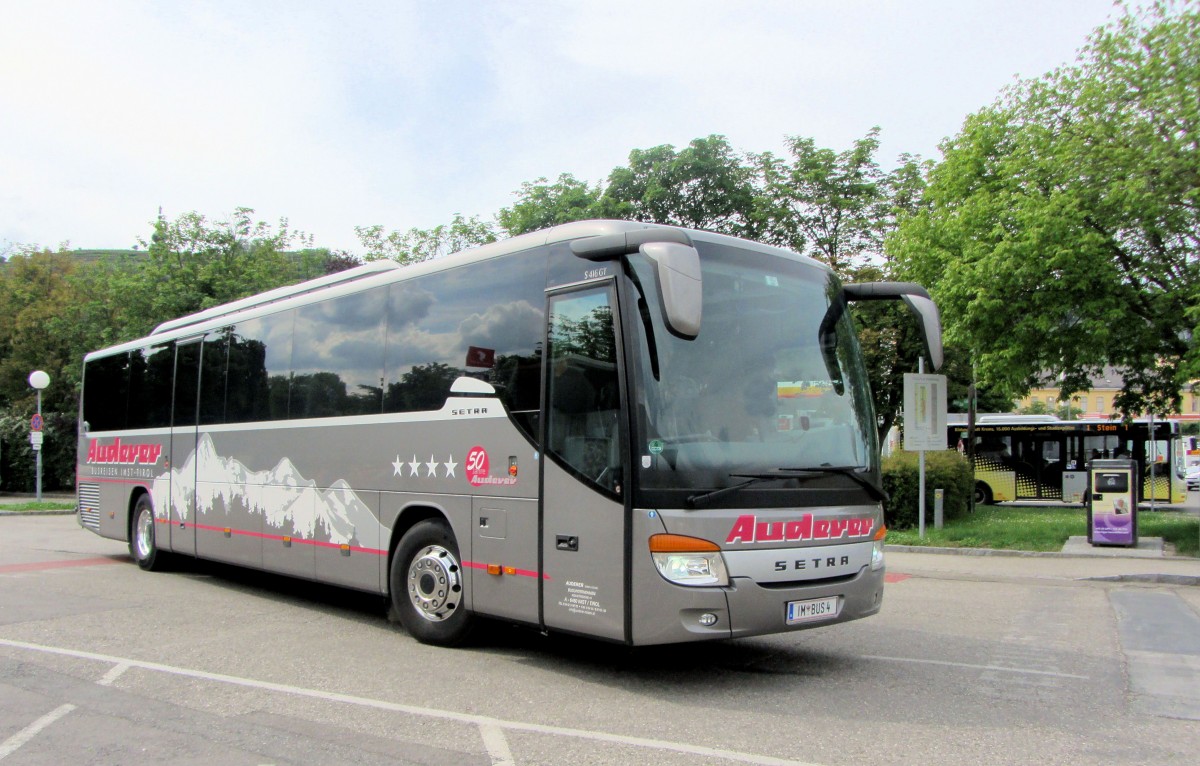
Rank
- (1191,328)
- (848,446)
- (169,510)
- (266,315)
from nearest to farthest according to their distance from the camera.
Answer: (848,446) → (266,315) → (169,510) → (1191,328)

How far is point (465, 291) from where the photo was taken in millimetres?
8016

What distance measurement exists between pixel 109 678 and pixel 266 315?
5.10m

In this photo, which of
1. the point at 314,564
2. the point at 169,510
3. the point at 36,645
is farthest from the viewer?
the point at 169,510

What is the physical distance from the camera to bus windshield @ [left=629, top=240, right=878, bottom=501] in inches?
244

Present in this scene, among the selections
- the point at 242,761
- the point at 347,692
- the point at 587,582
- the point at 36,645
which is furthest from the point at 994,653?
the point at 36,645

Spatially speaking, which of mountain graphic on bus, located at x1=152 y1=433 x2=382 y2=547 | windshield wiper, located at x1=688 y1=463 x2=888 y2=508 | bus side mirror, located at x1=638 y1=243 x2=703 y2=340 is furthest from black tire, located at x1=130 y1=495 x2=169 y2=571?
bus side mirror, located at x1=638 y1=243 x2=703 y2=340

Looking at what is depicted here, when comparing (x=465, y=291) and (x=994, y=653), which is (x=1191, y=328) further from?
(x=465, y=291)


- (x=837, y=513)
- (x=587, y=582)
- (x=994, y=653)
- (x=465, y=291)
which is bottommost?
(x=994, y=653)

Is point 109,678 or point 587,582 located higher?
point 587,582

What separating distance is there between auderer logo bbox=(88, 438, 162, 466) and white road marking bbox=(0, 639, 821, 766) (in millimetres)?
5771

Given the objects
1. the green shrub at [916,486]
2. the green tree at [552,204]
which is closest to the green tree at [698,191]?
the green tree at [552,204]

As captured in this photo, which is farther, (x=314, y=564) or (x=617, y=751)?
(x=314, y=564)

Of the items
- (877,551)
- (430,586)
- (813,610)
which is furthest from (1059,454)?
(430,586)

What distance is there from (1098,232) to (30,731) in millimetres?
17900
